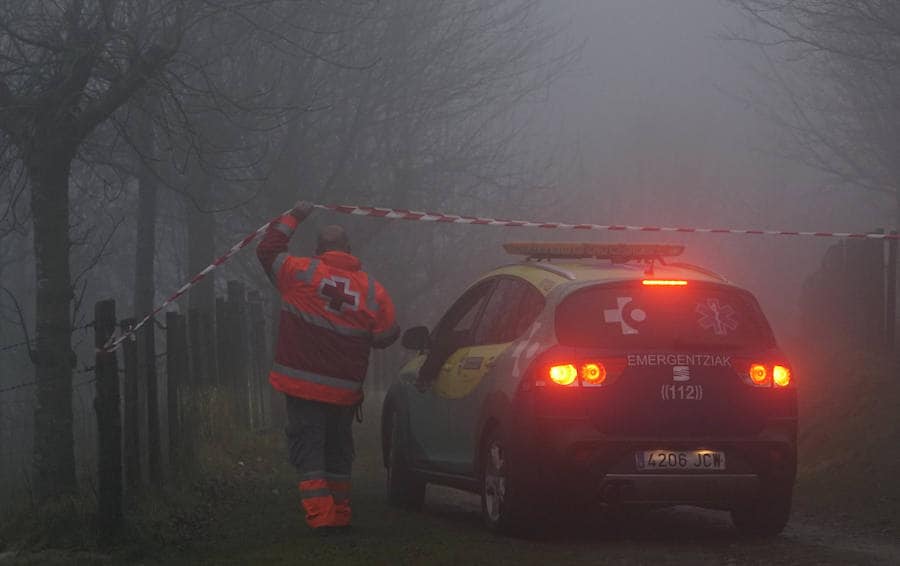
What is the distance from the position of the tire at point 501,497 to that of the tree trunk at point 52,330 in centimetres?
420

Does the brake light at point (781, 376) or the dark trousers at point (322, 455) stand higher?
the brake light at point (781, 376)

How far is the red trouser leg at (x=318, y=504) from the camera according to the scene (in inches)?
361

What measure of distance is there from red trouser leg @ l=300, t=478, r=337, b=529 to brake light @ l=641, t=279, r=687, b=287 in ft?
7.40

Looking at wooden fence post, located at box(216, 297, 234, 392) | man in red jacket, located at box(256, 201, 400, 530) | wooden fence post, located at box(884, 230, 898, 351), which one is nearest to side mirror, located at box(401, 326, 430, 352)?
man in red jacket, located at box(256, 201, 400, 530)

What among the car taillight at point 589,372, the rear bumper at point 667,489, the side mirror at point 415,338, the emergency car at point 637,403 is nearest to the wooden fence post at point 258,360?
the side mirror at point 415,338

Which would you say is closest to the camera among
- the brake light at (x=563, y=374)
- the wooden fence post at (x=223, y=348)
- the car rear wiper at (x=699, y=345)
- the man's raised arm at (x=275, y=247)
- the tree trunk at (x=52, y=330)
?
the brake light at (x=563, y=374)

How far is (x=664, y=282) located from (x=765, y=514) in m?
1.44

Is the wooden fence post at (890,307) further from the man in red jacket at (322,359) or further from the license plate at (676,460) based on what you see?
the license plate at (676,460)

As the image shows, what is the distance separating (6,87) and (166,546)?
4483mm

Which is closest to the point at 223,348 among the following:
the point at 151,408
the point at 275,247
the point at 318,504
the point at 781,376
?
the point at 151,408

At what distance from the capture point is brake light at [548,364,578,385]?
8.39 metres

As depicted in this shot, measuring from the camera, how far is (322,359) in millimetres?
9328

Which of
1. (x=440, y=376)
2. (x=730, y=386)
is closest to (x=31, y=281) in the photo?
(x=440, y=376)

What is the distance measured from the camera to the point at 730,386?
848 centimetres
